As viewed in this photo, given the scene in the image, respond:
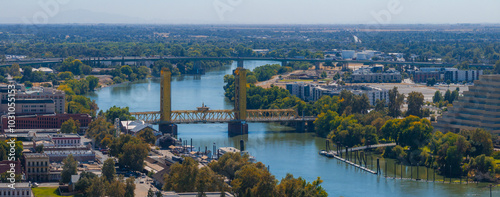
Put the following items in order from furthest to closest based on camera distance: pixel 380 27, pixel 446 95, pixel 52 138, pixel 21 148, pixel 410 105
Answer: pixel 380 27 < pixel 446 95 < pixel 410 105 < pixel 52 138 < pixel 21 148

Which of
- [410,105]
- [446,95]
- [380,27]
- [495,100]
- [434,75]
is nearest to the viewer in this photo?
[495,100]

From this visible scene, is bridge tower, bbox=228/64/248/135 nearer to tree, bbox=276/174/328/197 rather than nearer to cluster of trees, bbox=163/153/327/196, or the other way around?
cluster of trees, bbox=163/153/327/196

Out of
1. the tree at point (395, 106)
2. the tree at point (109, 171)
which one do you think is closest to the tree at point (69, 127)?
the tree at point (109, 171)

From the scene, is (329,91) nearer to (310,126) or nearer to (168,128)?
(310,126)

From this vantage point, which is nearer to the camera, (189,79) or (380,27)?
(189,79)

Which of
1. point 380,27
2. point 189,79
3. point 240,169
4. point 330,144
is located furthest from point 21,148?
point 380,27

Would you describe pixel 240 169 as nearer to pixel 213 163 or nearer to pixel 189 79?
pixel 213 163

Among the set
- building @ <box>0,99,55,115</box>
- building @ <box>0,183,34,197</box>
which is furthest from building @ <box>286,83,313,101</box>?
building @ <box>0,183,34,197</box>

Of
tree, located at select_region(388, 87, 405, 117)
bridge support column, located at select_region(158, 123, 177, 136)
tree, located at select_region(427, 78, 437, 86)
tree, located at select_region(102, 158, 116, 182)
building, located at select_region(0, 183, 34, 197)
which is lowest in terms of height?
building, located at select_region(0, 183, 34, 197)
